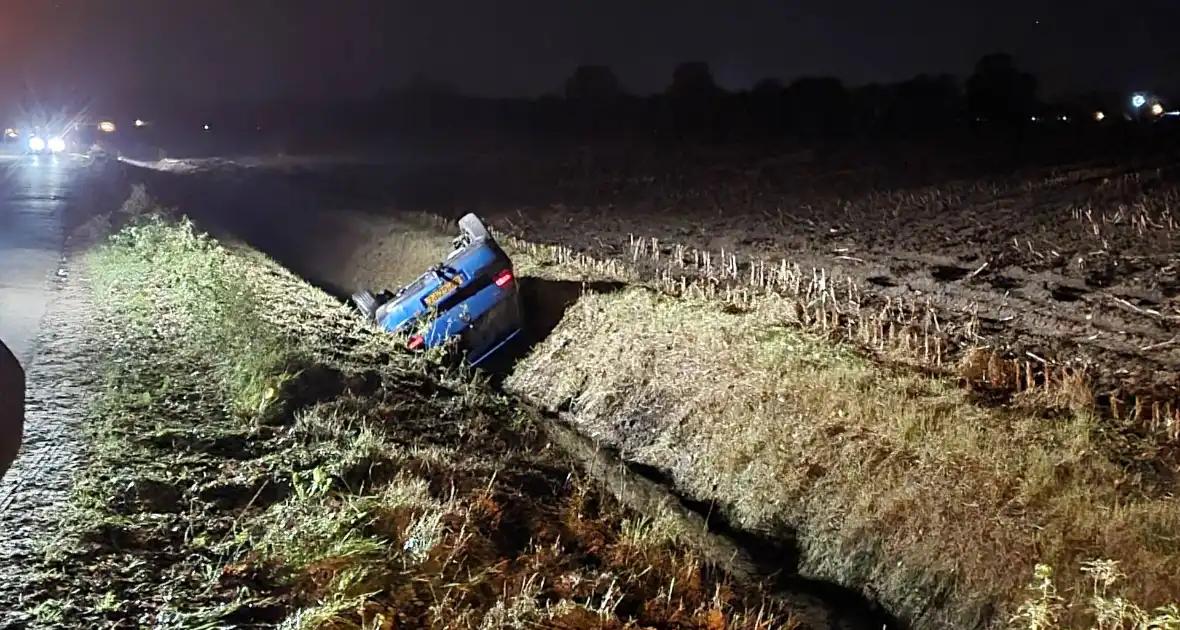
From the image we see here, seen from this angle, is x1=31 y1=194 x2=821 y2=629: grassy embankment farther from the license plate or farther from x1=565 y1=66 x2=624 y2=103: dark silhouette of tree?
x1=565 y1=66 x2=624 y2=103: dark silhouette of tree

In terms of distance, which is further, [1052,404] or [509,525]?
[1052,404]

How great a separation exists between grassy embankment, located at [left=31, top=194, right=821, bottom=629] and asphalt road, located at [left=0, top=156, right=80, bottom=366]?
0.82 metres

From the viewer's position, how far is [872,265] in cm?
1636

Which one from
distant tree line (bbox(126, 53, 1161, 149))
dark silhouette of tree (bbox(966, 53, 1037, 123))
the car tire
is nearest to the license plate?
the car tire

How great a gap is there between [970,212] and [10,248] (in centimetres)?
1871

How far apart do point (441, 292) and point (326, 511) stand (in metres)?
7.11

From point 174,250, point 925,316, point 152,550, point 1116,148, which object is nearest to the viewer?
point 152,550

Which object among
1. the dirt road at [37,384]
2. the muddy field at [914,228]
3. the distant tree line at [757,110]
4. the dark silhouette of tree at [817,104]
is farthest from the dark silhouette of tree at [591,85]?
the dirt road at [37,384]

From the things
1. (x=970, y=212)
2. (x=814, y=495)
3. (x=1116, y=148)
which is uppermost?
(x=1116, y=148)

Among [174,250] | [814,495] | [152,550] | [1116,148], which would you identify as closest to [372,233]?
[174,250]

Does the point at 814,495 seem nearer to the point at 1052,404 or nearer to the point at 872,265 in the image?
the point at 1052,404

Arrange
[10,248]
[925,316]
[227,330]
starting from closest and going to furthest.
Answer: [227,330], [925,316], [10,248]

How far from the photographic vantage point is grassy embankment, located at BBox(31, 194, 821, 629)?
16.7 feet

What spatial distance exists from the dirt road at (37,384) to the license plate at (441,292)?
4.18 metres
